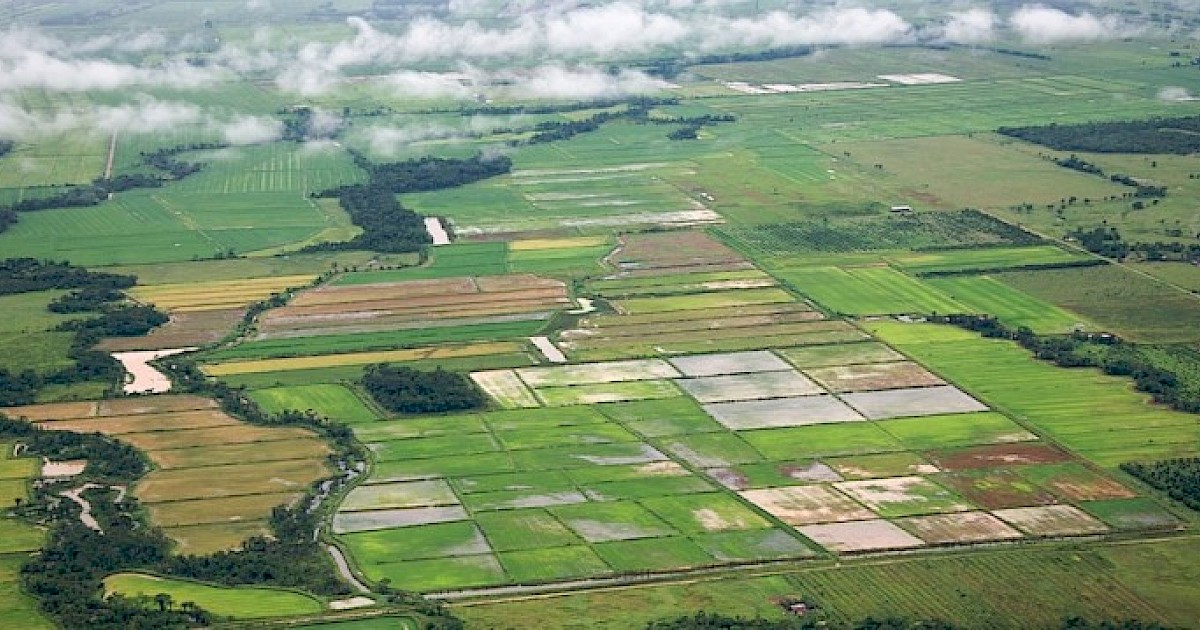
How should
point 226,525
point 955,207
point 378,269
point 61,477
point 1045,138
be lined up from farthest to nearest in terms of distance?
1. point 1045,138
2. point 955,207
3. point 378,269
4. point 61,477
5. point 226,525

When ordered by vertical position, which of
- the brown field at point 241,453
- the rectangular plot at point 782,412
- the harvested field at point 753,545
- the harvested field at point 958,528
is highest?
the rectangular plot at point 782,412

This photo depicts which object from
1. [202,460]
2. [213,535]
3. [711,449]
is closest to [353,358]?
[202,460]

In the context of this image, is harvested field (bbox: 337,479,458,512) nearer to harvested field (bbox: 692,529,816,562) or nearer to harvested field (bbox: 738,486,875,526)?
harvested field (bbox: 692,529,816,562)

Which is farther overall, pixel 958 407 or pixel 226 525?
pixel 958 407

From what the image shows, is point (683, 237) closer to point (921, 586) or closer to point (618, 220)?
point (618, 220)

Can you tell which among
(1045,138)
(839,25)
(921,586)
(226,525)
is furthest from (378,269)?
(839,25)

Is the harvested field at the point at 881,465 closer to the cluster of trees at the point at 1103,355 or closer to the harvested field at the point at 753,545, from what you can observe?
the harvested field at the point at 753,545

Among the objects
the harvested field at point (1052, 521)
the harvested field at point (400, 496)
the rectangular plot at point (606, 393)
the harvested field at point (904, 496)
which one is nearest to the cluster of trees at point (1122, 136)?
the rectangular plot at point (606, 393)
